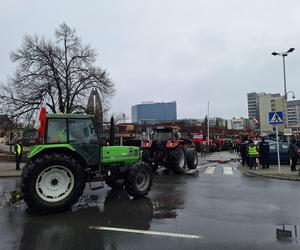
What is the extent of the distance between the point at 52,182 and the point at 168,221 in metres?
3.23

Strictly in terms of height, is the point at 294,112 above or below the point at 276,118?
above

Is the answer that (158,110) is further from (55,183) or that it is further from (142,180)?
(55,183)

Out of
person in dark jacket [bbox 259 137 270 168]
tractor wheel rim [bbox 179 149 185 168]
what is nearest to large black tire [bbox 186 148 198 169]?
tractor wheel rim [bbox 179 149 185 168]

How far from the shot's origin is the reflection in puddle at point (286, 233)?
6.12m

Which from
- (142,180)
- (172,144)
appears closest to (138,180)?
(142,180)

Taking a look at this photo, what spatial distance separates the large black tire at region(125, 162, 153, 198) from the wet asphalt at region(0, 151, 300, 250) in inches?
10.3

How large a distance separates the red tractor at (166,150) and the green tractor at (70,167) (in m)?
7.48

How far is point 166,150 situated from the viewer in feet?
60.4

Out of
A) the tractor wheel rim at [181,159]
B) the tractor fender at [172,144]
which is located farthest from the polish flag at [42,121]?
the tractor wheel rim at [181,159]

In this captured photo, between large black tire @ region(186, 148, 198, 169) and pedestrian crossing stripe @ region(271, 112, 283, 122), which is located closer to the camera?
pedestrian crossing stripe @ region(271, 112, 283, 122)

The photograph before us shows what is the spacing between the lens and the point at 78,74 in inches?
1329

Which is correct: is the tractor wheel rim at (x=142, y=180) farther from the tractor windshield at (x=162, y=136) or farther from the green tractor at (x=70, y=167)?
the tractor windshield at (x=162, y=136)

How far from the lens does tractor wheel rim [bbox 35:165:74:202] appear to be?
8.60 metres

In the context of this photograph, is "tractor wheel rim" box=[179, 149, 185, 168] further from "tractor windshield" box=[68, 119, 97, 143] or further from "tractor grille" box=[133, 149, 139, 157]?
"tractor windshield" box=[68, 119, 97, 143]
